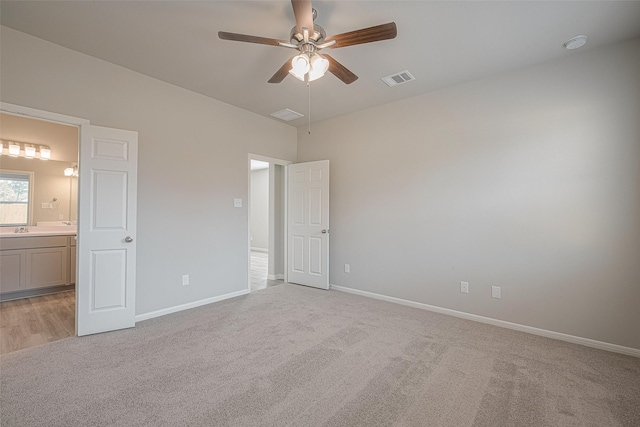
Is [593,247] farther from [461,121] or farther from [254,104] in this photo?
[254,104]

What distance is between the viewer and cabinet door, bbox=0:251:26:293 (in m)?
3.74

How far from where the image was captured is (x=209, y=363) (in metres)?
2.29

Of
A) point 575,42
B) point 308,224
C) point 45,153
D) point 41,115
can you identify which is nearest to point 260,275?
point 308,224

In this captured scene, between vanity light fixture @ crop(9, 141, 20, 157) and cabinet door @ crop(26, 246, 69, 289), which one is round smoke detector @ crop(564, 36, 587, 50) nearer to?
cabinet door @ crop(26, 246, 69, 289)

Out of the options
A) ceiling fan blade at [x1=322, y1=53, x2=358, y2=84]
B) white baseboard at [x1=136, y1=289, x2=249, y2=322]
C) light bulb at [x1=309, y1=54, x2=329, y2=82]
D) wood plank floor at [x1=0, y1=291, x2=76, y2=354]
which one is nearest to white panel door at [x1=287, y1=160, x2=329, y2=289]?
white baseboard at [x1=136, y1=289, x2=249, y2=322]

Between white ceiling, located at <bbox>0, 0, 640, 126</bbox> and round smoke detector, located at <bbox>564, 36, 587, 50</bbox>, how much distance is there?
7 cm

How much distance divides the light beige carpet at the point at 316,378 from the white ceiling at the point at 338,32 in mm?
2860

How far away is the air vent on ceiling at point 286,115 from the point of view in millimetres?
4337

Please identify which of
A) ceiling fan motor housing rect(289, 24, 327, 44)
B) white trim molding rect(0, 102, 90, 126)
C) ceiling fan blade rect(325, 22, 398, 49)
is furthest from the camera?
white trim molding rect(0, 102, 90, 126)

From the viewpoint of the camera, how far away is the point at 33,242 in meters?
3.98

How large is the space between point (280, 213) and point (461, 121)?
11.2 ft

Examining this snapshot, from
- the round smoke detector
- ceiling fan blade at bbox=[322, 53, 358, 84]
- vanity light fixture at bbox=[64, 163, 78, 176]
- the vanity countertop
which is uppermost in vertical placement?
the round smoke detector

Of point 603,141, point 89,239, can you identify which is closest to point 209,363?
point 89,239

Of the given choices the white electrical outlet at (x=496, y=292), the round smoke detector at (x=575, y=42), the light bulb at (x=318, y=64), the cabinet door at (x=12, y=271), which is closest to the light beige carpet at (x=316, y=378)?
the white electrical outlet at (x=496, y=292)
